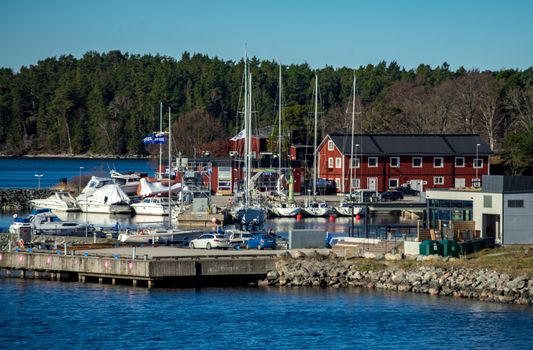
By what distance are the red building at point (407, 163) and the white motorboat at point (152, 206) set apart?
16244 mm

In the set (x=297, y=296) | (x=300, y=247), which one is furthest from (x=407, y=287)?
(x=300, y=247)

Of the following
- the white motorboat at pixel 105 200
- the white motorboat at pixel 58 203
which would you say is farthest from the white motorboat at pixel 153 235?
the white motorboat at pixel 58 203

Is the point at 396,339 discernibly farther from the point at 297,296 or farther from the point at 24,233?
the point at 24,233

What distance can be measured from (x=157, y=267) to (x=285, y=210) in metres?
38.4

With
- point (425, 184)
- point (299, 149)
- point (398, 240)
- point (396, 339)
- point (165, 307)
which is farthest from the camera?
point (299, 149)

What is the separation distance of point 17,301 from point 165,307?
6.42m

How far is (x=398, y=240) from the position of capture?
183 feet

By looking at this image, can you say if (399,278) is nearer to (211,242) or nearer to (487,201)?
(487,201)

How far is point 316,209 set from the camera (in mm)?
88438

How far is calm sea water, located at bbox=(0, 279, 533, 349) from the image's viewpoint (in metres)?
42.3

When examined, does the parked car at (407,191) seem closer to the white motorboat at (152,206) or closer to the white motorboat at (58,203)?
the white motorboat at (152,206)

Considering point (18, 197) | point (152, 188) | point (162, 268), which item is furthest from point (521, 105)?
point (162, 268)

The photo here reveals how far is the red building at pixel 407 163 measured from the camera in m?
99.7

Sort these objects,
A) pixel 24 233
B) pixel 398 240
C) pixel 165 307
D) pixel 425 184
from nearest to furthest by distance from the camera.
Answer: pixel 165 307
pixel 398 240
pixel 24 233
pixel 425 184
